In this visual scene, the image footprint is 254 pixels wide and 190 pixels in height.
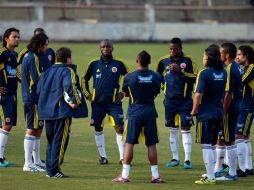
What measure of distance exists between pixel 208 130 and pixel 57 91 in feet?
9.15

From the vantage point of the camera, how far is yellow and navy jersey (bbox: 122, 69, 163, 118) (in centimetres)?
1495

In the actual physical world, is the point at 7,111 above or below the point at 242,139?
above

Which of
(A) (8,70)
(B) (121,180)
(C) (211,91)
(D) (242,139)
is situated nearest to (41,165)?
(A) (8,70)

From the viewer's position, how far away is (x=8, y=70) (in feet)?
56.0

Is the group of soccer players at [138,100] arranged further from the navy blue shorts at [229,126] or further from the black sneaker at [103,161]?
the black sneaker at [103,161]

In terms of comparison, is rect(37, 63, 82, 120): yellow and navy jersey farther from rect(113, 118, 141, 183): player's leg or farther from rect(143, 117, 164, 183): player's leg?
rect(143, 117, 164, 183): player's leg

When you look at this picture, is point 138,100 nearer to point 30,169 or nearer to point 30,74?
point 30,74

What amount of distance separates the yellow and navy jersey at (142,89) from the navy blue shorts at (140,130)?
99mm

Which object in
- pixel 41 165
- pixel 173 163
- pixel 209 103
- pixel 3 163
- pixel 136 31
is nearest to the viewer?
pixel 209 103

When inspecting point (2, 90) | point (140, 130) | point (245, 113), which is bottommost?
point (140, 130)

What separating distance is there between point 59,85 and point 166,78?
3172 millimetres

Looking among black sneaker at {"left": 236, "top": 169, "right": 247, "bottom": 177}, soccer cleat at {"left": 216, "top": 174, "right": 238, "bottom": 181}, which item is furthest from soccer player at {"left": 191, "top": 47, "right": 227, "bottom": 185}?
black sneaker at {"left": 236, "top": 169, "right": 247, "bottom": 177}

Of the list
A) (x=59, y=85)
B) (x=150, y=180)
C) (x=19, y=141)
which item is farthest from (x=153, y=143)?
(x=19, y=141)

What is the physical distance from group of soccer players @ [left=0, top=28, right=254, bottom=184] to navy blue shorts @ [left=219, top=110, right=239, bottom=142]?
2 cm
